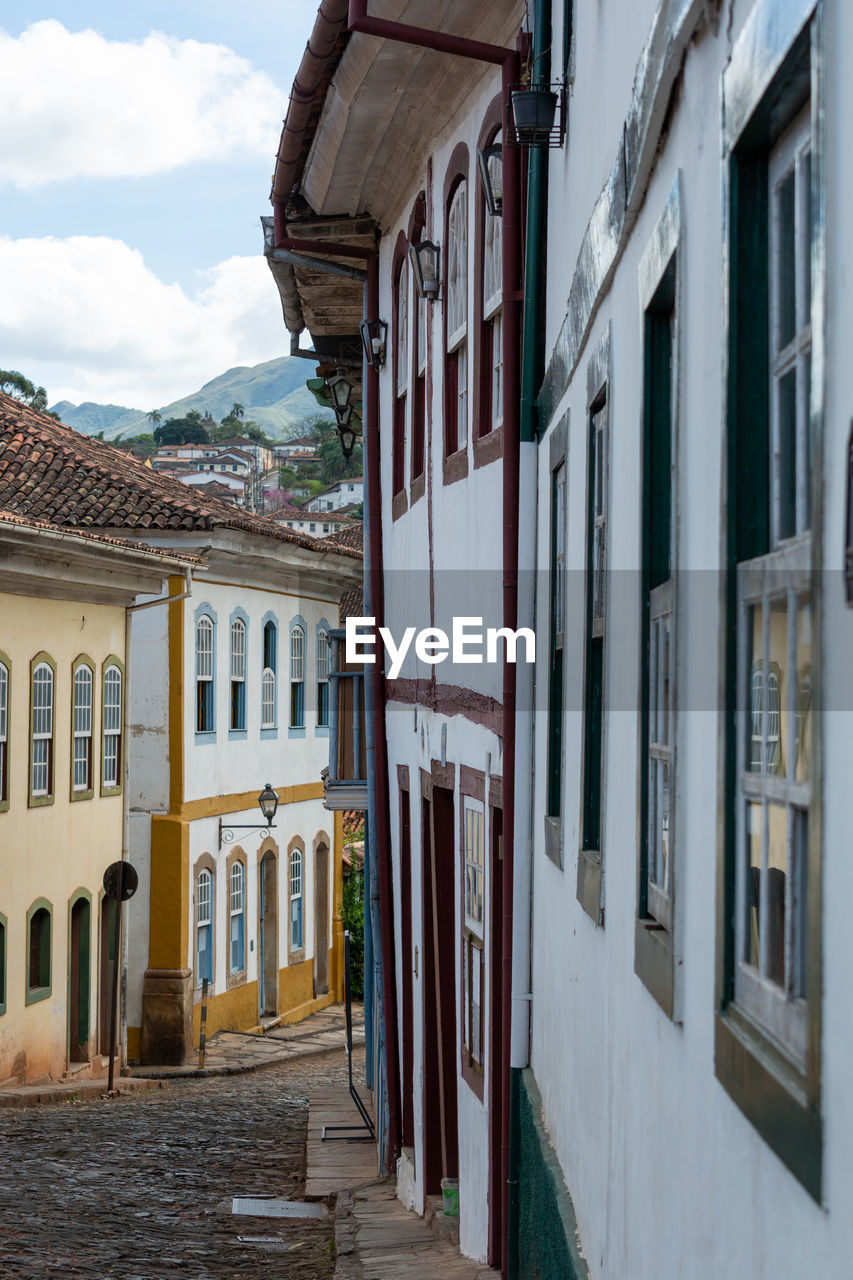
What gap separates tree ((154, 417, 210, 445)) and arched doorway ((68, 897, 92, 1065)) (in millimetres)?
166244

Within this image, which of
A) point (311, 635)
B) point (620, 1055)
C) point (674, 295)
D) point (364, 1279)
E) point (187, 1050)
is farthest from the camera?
point (311, 635)

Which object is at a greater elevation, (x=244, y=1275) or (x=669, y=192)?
(x=669, y=192)

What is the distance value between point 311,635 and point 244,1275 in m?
21.0

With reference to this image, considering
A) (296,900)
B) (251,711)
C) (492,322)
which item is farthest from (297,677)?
(492,322)

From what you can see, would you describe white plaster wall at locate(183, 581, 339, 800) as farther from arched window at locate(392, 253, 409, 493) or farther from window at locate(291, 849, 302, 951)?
arched window at locate(392, 253, 409, 493)

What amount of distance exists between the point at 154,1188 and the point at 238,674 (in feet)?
48.1

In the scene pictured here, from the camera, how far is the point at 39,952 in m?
21.2

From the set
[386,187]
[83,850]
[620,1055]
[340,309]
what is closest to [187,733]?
[83,850]

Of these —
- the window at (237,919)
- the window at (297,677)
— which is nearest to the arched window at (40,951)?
the window at (237,919)

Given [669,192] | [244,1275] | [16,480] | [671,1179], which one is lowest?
[244,1275]

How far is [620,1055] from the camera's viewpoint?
4.71m

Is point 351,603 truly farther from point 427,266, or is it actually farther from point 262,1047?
point 427,266

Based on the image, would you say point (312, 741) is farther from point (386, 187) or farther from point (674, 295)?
point (674, 295)

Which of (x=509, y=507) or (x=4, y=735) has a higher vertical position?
(x=509, y=507)
